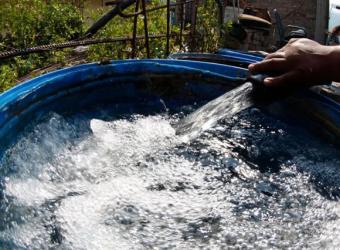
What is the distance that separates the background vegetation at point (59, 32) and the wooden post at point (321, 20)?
3.33 m

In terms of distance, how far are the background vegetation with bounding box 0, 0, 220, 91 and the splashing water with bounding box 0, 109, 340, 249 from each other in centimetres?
295

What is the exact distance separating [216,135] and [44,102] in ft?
3.35

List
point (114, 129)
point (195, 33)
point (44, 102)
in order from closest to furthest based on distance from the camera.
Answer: point (44, 102) < point (114, 129) < point (195, 33)

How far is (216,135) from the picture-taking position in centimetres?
248

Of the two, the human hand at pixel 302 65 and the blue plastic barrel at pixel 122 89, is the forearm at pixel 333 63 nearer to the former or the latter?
the human hand at pixel 302 65

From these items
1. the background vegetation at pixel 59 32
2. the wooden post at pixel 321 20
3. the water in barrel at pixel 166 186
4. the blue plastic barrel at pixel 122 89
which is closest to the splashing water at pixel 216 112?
the water in barrel at pixel 166 186

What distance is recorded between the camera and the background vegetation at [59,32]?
19.7 feet

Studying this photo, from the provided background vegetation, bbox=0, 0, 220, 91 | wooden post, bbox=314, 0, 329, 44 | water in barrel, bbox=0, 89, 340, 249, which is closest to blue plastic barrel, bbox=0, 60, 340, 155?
water in barrel, bbox=0, 89, 340, 249

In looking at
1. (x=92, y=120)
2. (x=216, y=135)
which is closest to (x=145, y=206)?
(x=216, y=135)

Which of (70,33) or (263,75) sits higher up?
(263,75)

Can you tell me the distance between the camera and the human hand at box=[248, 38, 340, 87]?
92.3 inches

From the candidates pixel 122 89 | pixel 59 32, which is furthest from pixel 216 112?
pixel 59 32

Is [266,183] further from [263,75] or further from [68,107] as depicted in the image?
[68,107]

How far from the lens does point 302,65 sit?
237cm
